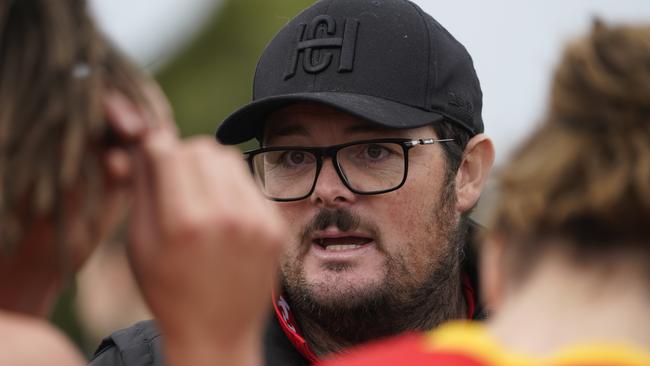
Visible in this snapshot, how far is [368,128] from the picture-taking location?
11.5 feet

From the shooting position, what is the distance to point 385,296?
11.5 feet

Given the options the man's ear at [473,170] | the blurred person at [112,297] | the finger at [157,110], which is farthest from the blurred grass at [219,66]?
the finger at [157,110]

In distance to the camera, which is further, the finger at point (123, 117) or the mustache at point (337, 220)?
the mustache at point (337, 220)

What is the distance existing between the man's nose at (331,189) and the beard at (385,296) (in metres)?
0.03

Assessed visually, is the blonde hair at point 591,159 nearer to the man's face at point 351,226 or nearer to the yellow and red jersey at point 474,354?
the yellow and red jersey at point 474,354

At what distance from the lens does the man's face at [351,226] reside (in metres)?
3.49

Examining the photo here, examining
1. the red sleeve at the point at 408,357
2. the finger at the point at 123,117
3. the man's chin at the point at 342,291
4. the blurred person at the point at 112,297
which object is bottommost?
the blurred person at the point at 112,297

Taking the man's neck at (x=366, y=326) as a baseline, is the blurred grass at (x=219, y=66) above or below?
above

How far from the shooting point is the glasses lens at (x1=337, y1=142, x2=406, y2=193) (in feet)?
11.5

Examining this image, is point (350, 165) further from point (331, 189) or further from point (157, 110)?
point (157, 110)

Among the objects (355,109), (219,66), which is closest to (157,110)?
(355,109)

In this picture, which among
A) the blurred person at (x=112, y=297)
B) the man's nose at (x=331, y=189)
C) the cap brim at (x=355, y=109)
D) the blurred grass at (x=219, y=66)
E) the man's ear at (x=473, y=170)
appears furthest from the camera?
the blurred grass at (x=219, y=66)

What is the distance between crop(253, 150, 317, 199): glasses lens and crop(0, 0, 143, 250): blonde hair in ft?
6.28

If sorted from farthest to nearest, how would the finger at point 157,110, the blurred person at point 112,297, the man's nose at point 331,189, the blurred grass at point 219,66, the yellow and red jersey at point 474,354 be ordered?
Answer: the blurred grass at point 219,66 → the blurred person at point 112,297 → the man's nose at point 331,189 → the finger at point 157,110 → the yellow and red jersey at point 474,354
